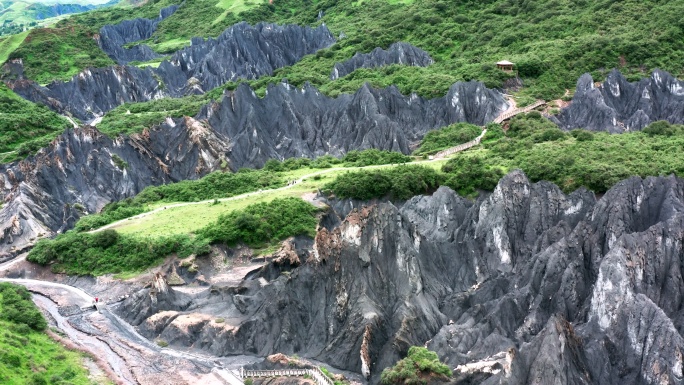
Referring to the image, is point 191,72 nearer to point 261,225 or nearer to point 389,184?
point 389,184

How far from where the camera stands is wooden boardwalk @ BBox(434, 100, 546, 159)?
8800 centimetres

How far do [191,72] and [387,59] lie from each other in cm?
4627

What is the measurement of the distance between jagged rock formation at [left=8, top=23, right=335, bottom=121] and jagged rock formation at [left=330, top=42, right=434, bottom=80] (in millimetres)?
26221

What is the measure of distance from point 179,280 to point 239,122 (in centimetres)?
4598

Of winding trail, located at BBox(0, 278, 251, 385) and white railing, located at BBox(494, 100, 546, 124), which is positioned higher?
winding trail, located at BBox(0, 278, 251, 385)

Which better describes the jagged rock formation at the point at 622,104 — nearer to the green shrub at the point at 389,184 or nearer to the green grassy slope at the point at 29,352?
the green shrub at the point at 389,184

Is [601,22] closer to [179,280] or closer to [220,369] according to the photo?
[179,280]

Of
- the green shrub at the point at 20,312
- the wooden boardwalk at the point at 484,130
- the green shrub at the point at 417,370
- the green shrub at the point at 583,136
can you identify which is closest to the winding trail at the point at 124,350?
the green shrub at the point at 20,312

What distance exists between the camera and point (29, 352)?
4681 centimetres

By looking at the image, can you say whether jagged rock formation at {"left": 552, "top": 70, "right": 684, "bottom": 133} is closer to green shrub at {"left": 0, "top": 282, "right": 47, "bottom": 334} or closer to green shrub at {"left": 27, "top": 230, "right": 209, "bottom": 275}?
green shrub at {"left": 27, "top": 230, "right": 209, "bottom": 275}

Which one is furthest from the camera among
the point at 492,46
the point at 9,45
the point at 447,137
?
the point at 9,45

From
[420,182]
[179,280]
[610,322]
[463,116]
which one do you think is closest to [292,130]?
[463,116]

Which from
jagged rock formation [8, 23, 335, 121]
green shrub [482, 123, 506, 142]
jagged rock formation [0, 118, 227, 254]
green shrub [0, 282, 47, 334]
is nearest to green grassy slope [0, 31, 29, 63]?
jagged rock formation [8, 23, 335, 121]

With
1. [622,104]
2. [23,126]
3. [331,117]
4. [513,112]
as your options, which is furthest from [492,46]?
[23,126]
